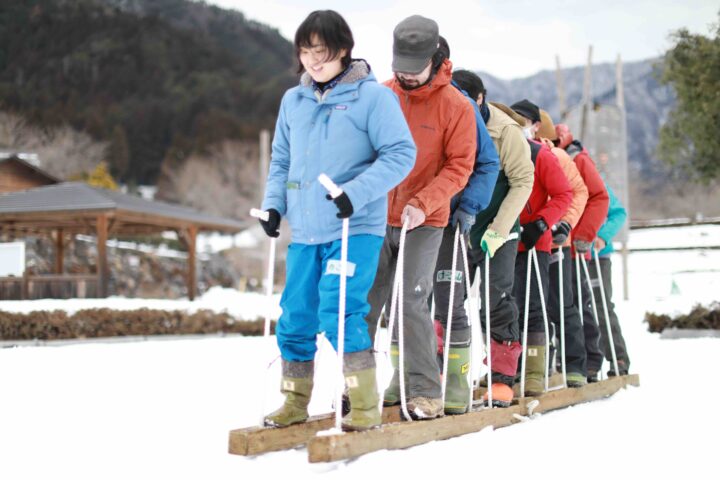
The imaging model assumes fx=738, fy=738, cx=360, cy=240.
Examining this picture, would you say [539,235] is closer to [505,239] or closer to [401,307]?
[505,239]

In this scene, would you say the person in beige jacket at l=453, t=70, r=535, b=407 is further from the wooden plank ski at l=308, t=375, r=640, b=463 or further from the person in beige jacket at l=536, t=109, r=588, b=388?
the person in beige jacket at l=536, t=109, r=588, b=388

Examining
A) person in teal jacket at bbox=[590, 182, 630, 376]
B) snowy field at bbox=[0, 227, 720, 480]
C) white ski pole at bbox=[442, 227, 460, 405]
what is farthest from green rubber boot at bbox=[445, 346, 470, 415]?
person in teal jacket at bbox=[590, 182, 630, 376]

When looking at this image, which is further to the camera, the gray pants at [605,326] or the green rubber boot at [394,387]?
the gray pants at [605,326]

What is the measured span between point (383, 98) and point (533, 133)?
2255 mm

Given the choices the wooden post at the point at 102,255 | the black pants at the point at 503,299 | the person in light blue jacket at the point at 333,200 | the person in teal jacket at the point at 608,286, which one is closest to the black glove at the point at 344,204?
the person in light blue jacket at the point at 333,200

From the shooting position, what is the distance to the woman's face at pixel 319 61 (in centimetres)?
285

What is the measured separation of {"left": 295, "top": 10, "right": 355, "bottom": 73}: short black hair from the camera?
2.84 meters

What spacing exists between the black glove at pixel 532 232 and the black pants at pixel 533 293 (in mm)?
111

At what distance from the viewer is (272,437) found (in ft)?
9.41

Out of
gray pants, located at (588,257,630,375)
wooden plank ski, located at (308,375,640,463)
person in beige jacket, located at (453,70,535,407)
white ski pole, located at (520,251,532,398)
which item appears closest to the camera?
wooden plank ski, located at (308,375,640,463)

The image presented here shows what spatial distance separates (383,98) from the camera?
9.66ft

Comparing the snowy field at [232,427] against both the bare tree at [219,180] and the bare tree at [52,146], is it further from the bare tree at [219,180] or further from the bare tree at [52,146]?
the bare tree at [219,180]

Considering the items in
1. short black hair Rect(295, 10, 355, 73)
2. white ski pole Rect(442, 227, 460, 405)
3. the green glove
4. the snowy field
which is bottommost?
the snowy field

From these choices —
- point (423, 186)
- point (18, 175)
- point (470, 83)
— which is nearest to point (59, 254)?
point (18, 175)
